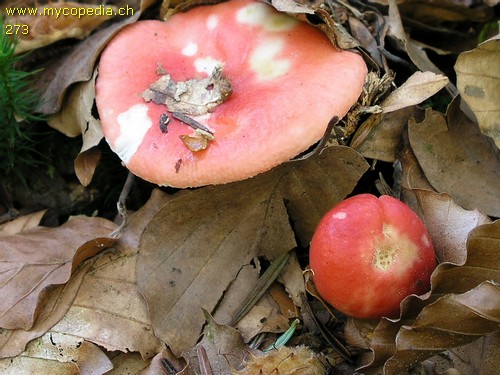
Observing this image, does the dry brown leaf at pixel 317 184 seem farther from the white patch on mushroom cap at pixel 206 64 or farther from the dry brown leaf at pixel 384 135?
the white patch on mushroom cap at pixel 206 64

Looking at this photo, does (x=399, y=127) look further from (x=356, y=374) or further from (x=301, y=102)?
(x=356, y=374)

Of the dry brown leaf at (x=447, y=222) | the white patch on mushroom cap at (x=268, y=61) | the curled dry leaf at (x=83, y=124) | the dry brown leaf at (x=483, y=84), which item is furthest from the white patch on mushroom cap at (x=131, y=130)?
the dry brown leaf at (x=483, y=84)

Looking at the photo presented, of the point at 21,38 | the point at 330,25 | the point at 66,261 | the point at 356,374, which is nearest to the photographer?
the point at 356,374

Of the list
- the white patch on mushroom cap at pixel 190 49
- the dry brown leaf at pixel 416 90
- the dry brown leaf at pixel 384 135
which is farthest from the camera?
the white patch on mushroom cap at pixel 190 49

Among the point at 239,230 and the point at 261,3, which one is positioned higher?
the point at 261,3

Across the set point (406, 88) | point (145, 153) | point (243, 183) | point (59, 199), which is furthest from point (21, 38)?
point (406, 88)

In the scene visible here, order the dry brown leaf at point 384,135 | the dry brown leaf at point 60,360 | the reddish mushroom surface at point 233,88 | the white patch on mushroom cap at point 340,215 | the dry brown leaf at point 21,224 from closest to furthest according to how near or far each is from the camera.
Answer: the white patch on mushroom cap at point 340,215
the reddish mushroom surface at point 233,88
the dry brown leaf at point 60,360
the dry brown leaf at point 384,135
the dry brown leaf at point 21,224
